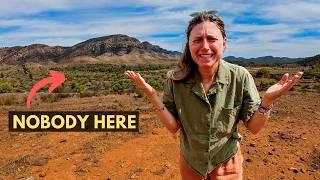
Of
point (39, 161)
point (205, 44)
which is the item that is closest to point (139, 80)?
point (205, 44)

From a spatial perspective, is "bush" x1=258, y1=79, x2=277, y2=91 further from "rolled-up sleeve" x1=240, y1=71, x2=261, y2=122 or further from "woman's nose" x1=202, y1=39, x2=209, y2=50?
"woman's nose" x1=202, y1=39, x2=209, y2=50

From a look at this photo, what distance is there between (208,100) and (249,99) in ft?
0.76

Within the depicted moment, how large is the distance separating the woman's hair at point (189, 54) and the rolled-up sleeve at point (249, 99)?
28 centimetres

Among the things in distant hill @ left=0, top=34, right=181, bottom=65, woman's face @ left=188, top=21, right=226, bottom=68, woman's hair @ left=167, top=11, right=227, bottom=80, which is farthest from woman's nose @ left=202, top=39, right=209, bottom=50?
distant hill @ left=0, top=34, right=181, bottom=65

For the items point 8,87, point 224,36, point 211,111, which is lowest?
point 8,87

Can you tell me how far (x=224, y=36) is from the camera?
2.49 meters

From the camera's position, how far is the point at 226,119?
2.54 metres

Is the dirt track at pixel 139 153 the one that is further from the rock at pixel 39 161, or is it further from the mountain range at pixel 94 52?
the mountain range at pixel 94 52

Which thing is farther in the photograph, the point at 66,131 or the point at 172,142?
the point at 66,131

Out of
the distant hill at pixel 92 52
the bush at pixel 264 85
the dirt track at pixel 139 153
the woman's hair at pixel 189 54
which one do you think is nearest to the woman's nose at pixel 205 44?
the woman's hair at pixel 189 54

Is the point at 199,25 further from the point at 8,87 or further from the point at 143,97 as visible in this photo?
the point at 8,87

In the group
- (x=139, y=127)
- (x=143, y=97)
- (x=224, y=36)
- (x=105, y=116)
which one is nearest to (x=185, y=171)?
(x=224, y=36)

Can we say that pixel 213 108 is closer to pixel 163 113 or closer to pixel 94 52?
pixel 163 113

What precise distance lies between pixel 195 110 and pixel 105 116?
26.7 feet
